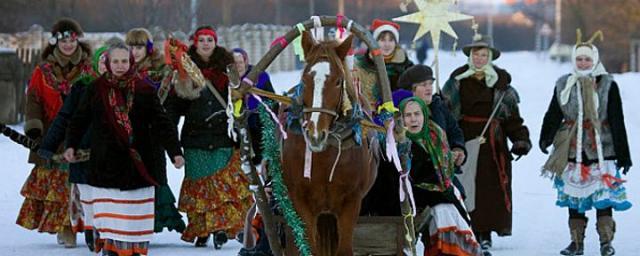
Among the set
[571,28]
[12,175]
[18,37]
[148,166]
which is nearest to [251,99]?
[148,166]

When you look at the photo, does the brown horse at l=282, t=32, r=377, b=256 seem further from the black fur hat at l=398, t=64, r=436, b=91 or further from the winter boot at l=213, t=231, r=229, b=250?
the winter boot at l=213, t=231, r=229, b=250

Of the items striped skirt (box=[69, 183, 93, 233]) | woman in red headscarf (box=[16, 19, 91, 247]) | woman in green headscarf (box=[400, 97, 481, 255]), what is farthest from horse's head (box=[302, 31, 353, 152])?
woman in red headscarf (box=[16, 19, 91, 247])

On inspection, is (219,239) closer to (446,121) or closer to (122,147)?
(122,147)

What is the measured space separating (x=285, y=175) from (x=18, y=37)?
81.0 ft

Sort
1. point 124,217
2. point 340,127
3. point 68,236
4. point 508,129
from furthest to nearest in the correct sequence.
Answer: point 508,129 → point 68,236 → point 124,217 → point 340,127

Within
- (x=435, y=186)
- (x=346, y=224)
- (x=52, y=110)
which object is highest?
(x=52, y=110)

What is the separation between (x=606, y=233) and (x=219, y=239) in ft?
10.6

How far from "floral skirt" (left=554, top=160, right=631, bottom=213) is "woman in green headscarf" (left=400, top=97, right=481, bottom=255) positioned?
2.49 meters

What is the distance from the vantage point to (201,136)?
43.1 ft

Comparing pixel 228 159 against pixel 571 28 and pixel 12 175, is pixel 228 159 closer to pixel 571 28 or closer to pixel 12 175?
pixel 12 175

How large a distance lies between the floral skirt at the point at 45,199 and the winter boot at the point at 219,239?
130 cm

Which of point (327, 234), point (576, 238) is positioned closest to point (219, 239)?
point (576, 238)

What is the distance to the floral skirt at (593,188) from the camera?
12633 millimetres

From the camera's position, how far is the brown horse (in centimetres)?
880
